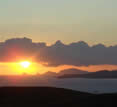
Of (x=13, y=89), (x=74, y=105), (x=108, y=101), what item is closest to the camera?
(x=74, y=105)

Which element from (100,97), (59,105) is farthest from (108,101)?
(59,105)

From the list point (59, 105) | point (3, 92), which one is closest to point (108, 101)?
point (59, 105)

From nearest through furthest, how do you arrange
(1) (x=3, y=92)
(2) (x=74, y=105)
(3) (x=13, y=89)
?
(2) (x=74, y=105)
(1) (x=3, y=92)
(3) (x=13, y=89)

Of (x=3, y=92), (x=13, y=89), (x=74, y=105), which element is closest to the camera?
(x=74, y=105)

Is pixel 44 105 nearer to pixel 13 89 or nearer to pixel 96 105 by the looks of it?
pixel 96 105

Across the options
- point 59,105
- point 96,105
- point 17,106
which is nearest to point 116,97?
point 96,105

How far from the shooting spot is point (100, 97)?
6328cm

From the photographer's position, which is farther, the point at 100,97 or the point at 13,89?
the point at 13,89

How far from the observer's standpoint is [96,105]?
56844mm

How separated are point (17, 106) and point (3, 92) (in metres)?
26.9

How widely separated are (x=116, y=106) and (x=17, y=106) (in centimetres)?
1404

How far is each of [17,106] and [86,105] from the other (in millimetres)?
9835

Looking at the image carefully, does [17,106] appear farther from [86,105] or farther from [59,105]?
[86,105]

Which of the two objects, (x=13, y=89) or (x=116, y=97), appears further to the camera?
(x=13, y=89)
